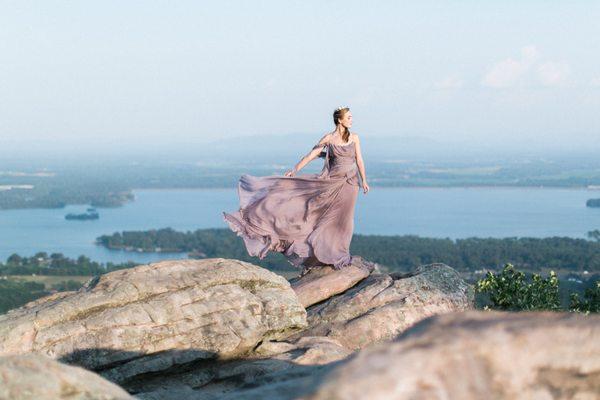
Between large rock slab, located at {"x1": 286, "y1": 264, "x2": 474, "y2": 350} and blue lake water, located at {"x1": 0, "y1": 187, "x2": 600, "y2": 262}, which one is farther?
blue lake water, located at {"x1": 0, "y1": 187, "x2": 600, "y2": 262}

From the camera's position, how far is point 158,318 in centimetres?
938

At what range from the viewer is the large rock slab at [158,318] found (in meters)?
8.79

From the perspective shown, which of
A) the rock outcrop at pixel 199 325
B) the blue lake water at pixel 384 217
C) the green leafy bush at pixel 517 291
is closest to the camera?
the rock outcrop at pixel 199 325

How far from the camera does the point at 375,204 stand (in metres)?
168

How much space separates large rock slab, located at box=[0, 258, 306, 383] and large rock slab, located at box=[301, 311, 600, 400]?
17.2 ft

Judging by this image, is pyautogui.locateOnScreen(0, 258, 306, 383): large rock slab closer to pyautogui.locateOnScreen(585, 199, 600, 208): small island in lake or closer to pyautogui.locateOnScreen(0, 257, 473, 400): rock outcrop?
pyautogui.locateOnScreen(0, 257, 473, 400): rock outcrop

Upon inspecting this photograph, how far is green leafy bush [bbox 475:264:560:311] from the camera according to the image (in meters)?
15.3

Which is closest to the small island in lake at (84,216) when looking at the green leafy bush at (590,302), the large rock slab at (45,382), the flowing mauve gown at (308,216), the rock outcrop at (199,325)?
the green leafy bush at (590,302)

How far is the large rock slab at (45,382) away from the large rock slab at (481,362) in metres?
1.84

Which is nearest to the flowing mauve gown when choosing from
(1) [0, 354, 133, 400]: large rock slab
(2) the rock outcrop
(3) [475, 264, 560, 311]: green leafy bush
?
(2) the rock outcrop

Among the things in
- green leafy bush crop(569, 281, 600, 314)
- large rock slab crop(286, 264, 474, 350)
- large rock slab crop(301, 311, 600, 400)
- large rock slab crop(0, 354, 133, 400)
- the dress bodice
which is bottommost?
green leafy bush crop(569, 281, 600, 314)

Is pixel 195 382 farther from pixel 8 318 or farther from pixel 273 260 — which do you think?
pixel 273 260

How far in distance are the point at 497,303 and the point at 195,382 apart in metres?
8.38

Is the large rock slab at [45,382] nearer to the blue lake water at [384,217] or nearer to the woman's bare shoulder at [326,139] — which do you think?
the woman's bare shoulder at [326,139]
